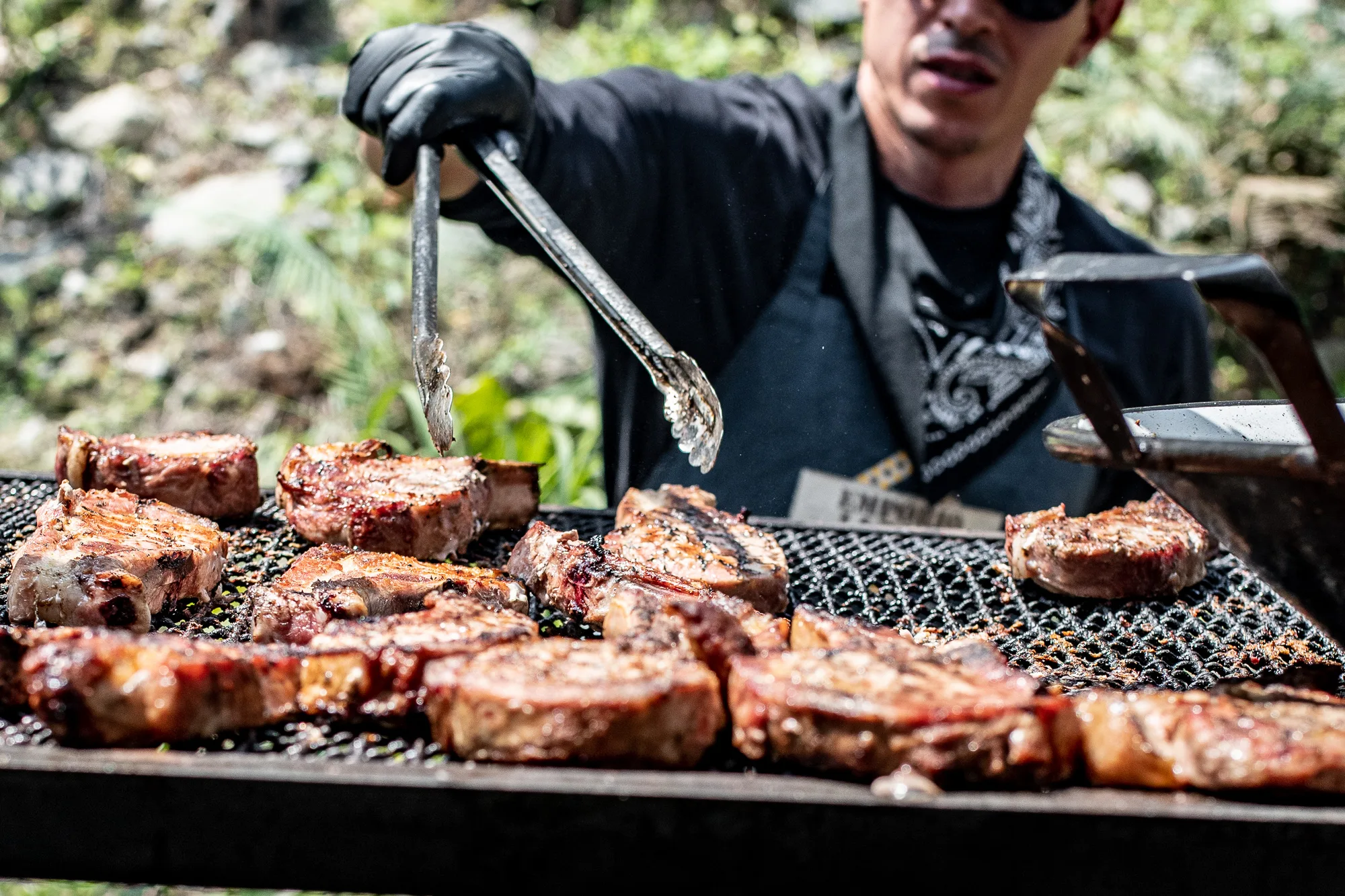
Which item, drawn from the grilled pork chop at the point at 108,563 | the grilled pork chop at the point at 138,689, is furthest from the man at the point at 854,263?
the grilled pork chop at the point at 138,689

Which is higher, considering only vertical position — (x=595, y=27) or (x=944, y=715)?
(x=595, y=27)

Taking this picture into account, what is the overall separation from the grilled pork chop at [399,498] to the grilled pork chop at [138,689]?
877 millimetres

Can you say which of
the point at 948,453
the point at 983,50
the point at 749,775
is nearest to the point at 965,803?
the point at 749,775

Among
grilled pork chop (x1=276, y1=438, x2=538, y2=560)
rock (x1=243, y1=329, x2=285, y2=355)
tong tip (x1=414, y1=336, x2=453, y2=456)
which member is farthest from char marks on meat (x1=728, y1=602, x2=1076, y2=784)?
rock (x1=243, y1=329, x2=285, y2=355)

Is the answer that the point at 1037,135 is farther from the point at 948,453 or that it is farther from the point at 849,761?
the point at 849,761

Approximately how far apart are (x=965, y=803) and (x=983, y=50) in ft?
12.1

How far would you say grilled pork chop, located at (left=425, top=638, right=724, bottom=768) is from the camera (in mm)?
1729

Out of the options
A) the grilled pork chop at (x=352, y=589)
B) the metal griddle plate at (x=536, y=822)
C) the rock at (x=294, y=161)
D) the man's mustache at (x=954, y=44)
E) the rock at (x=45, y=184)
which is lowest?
the rock at (x=45, y=184)

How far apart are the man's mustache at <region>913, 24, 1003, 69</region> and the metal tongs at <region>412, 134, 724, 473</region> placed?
252 centimetres

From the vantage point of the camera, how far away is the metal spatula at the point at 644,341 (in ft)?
7.84

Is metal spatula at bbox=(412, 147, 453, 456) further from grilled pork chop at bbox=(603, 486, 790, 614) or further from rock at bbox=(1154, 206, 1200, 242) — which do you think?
rock at bbox=(1154, 206, 1200, 242)

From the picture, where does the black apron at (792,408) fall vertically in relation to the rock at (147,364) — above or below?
above

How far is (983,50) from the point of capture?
4.47 metres

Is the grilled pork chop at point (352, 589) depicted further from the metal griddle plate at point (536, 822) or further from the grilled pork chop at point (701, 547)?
the metal griddle plate at point (536, 822)
